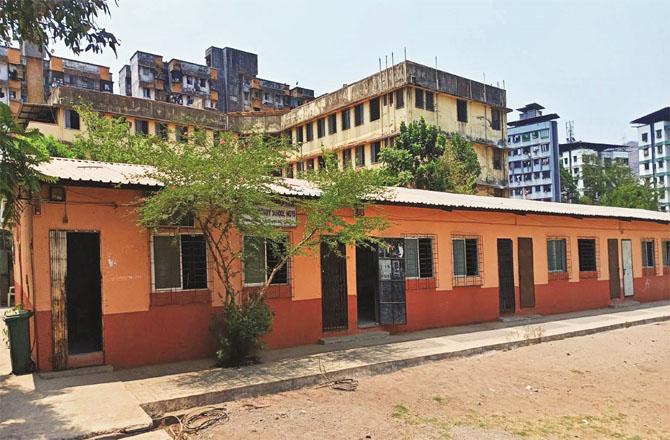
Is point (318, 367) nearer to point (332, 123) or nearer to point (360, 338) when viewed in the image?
point (360, 338)

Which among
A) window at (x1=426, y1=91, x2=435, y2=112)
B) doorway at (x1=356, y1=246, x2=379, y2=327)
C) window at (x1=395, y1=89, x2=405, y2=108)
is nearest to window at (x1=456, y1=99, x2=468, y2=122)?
window at (x1=426, y1=91, x2=435, y2=112)

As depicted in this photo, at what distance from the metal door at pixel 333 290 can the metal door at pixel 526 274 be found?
6.08 metres

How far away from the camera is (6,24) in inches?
228

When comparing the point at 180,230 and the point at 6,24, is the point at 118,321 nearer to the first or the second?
the point at 180,230

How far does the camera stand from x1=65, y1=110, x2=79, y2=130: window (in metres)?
31.6

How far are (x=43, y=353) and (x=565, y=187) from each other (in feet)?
242

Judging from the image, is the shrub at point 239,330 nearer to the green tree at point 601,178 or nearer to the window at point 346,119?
the window at point 346,119

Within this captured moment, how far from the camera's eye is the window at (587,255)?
1675 centimetres

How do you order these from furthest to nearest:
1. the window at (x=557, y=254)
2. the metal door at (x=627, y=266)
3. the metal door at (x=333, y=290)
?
the metal door at (x=627, y=266) → the window at (x=557, y=254) → the metal door at (x=333, y=290)

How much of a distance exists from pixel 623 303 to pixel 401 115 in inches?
725

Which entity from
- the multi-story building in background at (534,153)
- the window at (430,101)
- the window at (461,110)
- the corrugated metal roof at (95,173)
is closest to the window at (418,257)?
the corrugated metal roof at (95,173)

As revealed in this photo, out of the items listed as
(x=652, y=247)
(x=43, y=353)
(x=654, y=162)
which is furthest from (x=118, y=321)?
(x=654, y=162)

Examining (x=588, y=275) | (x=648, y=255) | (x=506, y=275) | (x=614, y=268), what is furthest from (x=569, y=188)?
(x=506, y=275)

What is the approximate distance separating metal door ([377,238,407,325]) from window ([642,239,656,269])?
11865 millimetres
